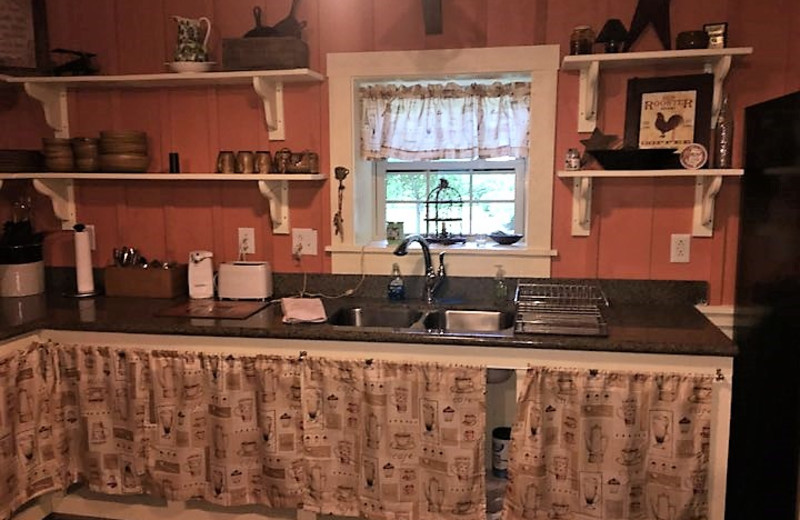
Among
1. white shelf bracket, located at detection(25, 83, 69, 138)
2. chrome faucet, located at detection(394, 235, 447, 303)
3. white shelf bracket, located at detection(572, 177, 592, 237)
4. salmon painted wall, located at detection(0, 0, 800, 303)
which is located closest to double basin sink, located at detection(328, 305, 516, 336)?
chrome faucet, located at detection(394, 235, 447, 303)

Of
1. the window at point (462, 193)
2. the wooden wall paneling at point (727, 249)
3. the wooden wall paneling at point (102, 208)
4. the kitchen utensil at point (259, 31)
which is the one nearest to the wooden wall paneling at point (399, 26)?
the kitchen utensil at point (259, 31)

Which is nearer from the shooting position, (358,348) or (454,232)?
(358,348)

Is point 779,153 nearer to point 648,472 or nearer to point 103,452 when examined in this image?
point 648,472

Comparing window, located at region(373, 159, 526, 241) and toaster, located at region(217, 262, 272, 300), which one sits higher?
window, located at region(373, 159, 526, 241)

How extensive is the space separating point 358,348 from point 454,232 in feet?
3.02

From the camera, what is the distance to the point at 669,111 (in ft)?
8.27

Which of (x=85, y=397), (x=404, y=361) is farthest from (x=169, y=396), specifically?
(x=404, y=361)

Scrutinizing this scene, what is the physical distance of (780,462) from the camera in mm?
2059

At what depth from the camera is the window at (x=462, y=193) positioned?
297cm

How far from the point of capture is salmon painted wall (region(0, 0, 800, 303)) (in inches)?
100

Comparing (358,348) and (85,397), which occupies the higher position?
(358,348)

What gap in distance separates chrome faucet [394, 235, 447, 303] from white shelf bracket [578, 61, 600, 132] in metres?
0.75

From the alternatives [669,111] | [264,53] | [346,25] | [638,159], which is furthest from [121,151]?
[669,111]

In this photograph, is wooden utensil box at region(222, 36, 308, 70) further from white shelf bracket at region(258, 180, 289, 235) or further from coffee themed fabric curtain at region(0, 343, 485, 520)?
coffee themed fabric curtain at region(0, 343, 485, 520)
